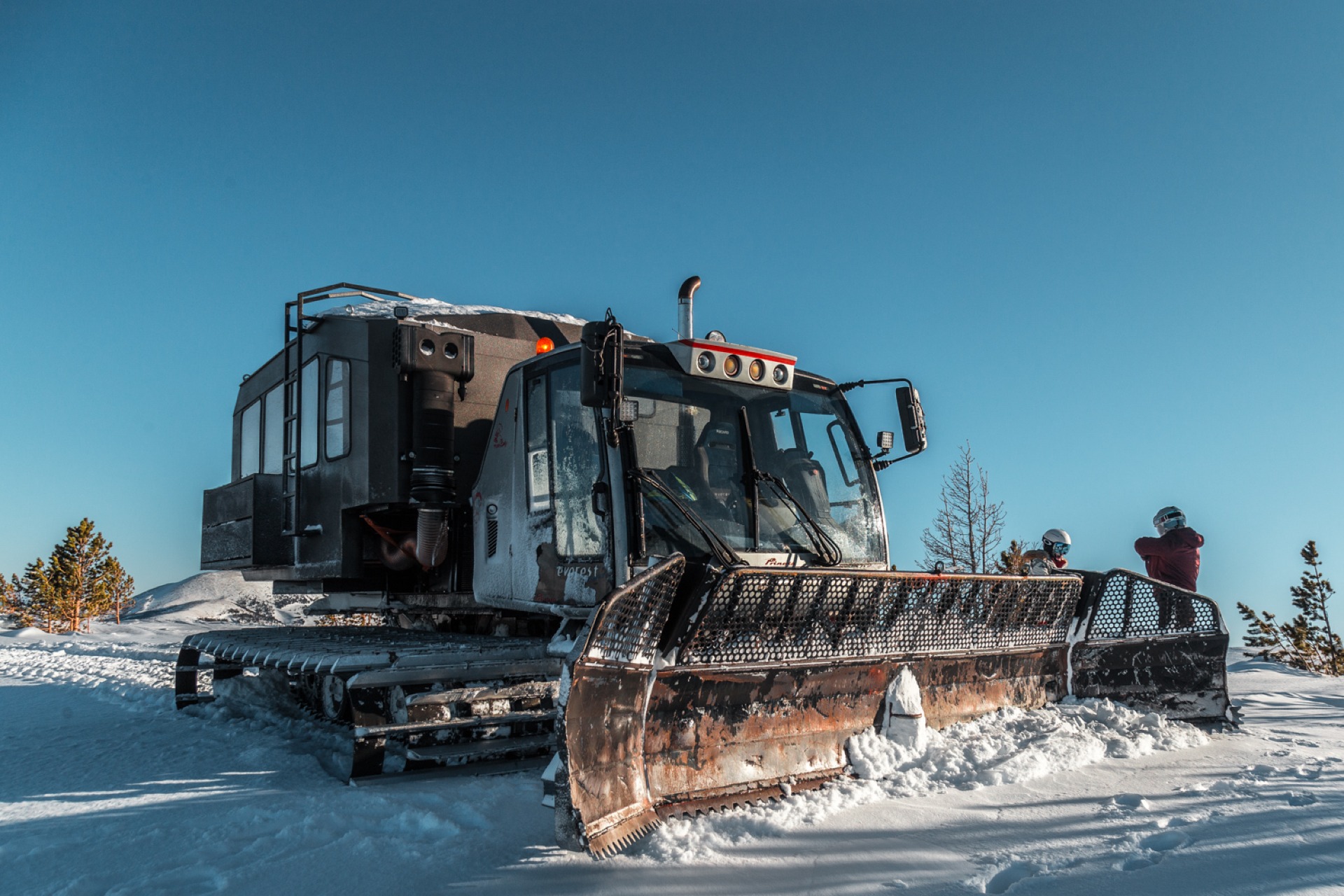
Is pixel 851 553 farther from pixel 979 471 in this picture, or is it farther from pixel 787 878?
pixel 979 471

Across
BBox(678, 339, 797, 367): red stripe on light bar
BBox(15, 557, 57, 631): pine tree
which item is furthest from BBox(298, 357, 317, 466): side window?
BBox(15, 557, 57, 631): pine tree

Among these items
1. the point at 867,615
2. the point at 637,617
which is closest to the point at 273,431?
the point at 637,617

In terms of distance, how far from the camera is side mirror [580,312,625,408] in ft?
14.7

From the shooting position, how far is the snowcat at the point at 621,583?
392 centimetres

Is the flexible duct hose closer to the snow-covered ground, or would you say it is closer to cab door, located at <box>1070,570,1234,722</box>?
the snow-covered ground

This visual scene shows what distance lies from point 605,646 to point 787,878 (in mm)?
1092

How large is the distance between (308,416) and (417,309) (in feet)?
4.30

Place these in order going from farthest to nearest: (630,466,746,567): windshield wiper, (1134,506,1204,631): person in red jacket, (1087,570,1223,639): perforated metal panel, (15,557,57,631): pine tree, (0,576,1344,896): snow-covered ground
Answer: (15,557,57,631): pine tree
(1134,506,1204,631): person in red jacket
(1087,570,1223,639): perforated metal panel
(630,466,746,567): windshield wiper
(0,576,1344,896): snow-covered ground

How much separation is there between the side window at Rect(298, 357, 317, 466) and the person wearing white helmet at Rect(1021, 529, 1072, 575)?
5.51 metres

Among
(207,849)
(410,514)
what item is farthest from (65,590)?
(207,849)

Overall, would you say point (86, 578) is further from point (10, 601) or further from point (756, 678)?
point (756, 678)

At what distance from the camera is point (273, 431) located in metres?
8.00

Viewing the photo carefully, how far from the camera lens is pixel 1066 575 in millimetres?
5758

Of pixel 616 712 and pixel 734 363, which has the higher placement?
pixel 734 363
